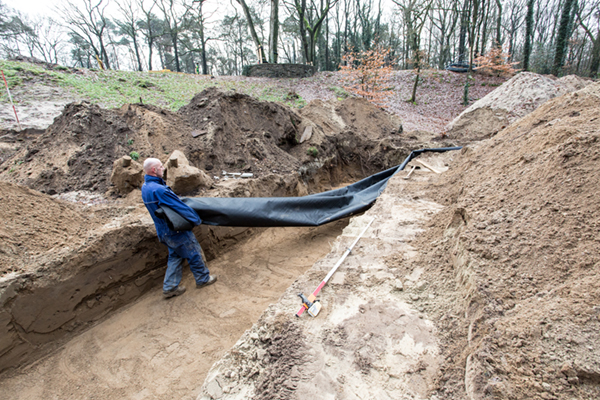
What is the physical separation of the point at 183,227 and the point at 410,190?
11.7 ft

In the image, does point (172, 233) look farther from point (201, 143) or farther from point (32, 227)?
point (201, 143)

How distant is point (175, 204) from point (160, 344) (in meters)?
1.65

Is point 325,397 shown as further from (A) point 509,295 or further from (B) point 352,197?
(B) point 352,197

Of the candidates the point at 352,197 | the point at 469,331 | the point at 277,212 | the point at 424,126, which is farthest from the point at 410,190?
the point at 424,126

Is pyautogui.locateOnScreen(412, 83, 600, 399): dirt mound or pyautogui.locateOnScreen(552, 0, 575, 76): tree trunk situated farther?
pyautogui.locateOnScreen(552, 0, 575, 76): tree trunk

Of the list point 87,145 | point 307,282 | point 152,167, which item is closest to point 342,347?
point 307,282

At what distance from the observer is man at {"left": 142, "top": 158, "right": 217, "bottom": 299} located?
3453 mm

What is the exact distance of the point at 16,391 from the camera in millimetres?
2703

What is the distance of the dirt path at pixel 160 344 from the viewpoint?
108 inches

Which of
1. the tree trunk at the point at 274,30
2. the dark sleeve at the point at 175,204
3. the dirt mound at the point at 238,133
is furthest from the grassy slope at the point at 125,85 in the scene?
the dark sleeve at the point at 175,204

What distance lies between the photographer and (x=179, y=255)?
3.83m

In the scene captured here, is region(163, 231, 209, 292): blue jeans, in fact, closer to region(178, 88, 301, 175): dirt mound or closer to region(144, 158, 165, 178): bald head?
region(144, 158, 165, 178): bald head

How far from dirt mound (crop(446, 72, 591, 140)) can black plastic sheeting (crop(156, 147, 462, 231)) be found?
Result: 20.8 feet

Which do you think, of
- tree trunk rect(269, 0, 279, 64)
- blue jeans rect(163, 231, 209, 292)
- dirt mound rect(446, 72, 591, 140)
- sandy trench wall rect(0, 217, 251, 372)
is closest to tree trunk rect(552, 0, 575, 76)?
dirt mound rect(446, 72, 591, 140)
